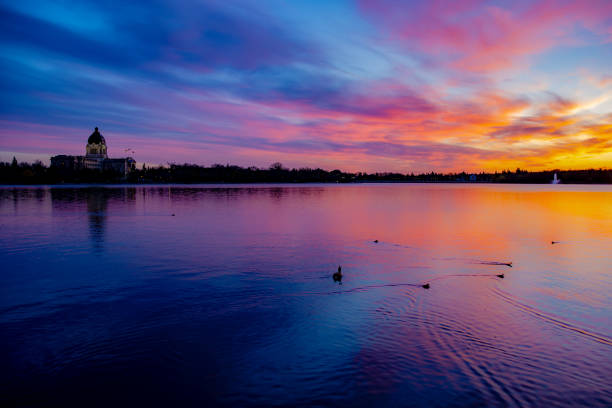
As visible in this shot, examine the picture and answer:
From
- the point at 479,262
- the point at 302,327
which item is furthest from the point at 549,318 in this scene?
Answer: the point at 479,262

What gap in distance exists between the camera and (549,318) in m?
12.4

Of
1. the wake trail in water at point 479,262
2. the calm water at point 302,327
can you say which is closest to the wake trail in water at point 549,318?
the calm water at point 302,327

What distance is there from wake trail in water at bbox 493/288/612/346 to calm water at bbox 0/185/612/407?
67 mm

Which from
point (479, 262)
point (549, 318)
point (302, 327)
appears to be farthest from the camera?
point (479, 262)

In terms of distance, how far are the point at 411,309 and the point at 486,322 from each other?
2380 millimetres

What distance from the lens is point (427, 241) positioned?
2852 centimetres

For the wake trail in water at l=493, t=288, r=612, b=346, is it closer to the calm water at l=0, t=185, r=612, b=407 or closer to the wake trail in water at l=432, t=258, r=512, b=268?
the calm water at l=0, t=185, r=612, b=407

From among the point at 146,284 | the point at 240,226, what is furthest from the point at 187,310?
the point at 240,226

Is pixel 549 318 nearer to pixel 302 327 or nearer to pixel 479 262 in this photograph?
pixel 302 327

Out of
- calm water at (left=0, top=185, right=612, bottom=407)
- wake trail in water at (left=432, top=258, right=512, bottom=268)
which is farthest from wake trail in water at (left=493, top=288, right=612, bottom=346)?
wake trail in water at (left=432, top=258, right=512, bottom=268)

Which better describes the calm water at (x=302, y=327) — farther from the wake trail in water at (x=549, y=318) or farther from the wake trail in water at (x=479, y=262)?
the wake trail in water at (x=479, y=262)

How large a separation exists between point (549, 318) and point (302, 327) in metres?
8.29

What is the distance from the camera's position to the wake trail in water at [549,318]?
10.8 meters

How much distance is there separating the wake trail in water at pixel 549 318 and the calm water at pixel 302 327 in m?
0.07
